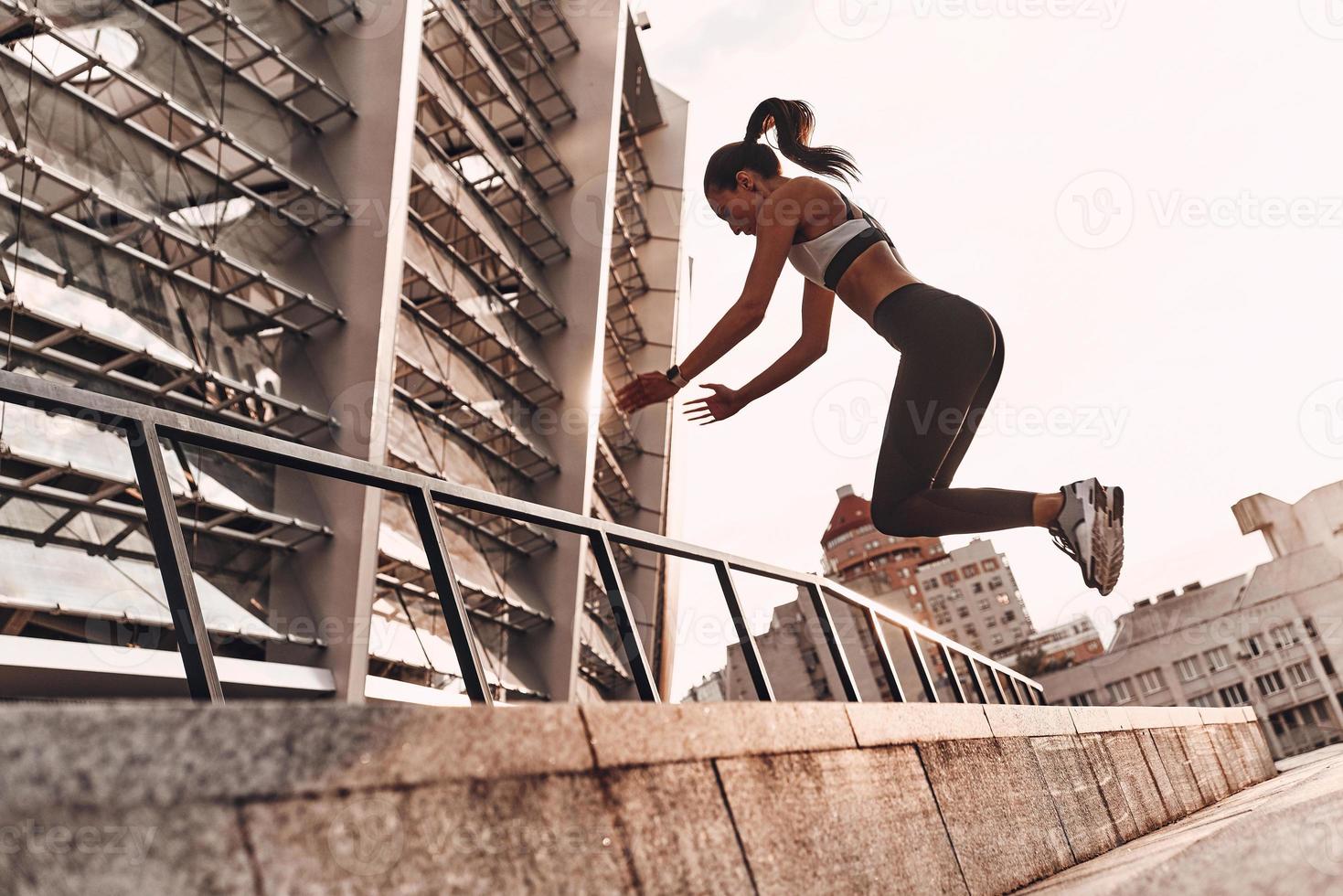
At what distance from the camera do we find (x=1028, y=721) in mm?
3957

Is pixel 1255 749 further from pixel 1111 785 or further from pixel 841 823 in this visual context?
pixel 841 823

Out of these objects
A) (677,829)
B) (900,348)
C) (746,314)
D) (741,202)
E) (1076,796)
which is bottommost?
(1076,796)

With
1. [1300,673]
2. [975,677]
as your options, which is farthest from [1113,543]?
[1300,673]

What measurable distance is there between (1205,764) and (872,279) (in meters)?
5.76

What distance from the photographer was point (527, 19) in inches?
1101

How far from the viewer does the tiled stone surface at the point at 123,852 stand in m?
1.14

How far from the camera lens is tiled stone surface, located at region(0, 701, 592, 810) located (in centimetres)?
117

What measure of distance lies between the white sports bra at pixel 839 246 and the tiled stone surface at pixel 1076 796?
196 cm

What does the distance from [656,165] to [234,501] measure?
25.8m

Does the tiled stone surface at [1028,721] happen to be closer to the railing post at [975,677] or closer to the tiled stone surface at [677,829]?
the tiled stone surface at [677,829]

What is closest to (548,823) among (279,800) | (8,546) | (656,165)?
(279,800)

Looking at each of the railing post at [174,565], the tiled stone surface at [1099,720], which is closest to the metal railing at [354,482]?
the railing post at [174,565]

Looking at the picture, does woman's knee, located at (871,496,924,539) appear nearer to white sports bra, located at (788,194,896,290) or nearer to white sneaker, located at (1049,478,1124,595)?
white sneaker, located at (1049,478,1124,595)

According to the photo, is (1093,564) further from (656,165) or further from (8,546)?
(656,165)
